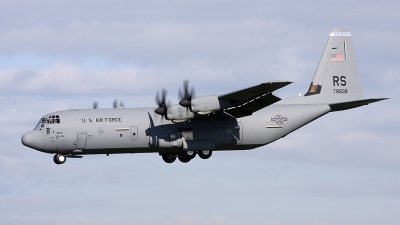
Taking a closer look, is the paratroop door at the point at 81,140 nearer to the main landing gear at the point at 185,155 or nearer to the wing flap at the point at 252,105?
the main landing gear at the point at 185,155

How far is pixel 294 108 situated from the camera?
30656 mm

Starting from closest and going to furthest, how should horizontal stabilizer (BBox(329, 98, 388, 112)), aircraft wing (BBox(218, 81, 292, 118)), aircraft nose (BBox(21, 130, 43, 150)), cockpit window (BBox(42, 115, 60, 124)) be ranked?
aircraft wing (BBox(218, 81, 292, 118))
aircraft nose (BBox(21, 130, 43, 150))
cockpit window (BBox(42, 115, 60, 124))
horizontal stabilizer (BBox(329, 98, 388, 112))

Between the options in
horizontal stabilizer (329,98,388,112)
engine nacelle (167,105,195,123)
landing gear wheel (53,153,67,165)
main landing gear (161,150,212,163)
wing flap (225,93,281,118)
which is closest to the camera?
engine nacelle (167,105,195,123)

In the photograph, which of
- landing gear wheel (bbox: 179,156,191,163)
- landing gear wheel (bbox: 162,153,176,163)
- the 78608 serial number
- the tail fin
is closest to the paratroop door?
landing gear wheel (bbox: 162,153,176,163)

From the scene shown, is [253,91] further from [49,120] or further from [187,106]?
[49,120]

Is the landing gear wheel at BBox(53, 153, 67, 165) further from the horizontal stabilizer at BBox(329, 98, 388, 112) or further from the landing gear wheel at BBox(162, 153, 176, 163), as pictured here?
the horizontal stabilizer at BBox(329, 98, 388, 112)

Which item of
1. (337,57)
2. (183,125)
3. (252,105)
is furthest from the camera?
(337,57)

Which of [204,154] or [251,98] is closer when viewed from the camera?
[251,98]

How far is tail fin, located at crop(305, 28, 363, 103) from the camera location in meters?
32.1

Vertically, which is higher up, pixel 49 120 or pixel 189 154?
pixel 49 120

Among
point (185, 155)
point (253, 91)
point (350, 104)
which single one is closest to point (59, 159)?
point (185, 155)

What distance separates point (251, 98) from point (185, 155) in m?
4.48

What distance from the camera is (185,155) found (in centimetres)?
2944

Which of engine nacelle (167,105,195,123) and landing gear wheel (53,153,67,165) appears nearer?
engine nacelle (167,105,195,123)
